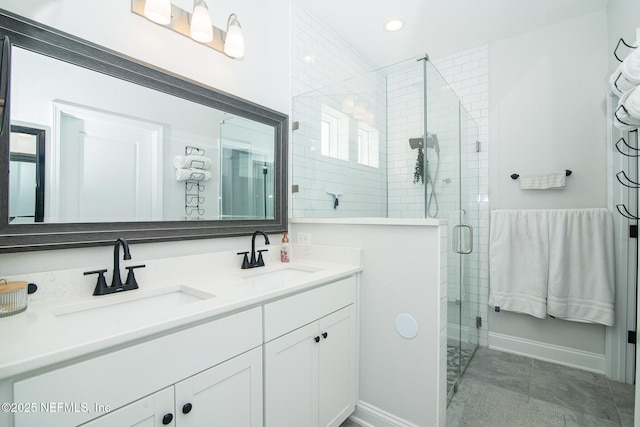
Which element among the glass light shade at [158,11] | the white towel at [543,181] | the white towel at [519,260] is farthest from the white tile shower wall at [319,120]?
the white towel at [543,181]

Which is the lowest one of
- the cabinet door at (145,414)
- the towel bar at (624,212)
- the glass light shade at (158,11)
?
the cabinet door at (145,414)

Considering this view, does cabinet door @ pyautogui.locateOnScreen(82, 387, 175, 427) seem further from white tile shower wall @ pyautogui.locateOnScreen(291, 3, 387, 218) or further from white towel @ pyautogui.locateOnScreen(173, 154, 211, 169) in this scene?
white tile shower wall @ pyautogui.locateOnScreen(291, 3, 387, 218)

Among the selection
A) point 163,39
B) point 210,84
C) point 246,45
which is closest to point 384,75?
point 246,45

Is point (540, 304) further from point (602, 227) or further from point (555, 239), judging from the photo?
point (602, 227)

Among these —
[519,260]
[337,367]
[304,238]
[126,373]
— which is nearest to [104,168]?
[126,373]

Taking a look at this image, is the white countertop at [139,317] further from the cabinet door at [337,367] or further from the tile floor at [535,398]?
the tile floor at [535,398]

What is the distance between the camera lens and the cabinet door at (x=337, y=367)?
155 centimetres

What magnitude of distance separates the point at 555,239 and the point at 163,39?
316cm

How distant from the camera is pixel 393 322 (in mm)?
1727

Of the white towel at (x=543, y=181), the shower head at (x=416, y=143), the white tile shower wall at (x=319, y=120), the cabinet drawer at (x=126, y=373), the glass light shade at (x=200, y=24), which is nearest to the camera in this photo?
the cabinet drawer at (x=126, y=373)

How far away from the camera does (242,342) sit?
1148 millimetres

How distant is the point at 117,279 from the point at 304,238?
1.19 m

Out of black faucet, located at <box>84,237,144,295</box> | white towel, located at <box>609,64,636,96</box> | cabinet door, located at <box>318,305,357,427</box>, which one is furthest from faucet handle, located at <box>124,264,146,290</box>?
white towel, located at <box>609,64,636,96</box>

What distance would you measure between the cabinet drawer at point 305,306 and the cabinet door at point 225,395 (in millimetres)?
127
